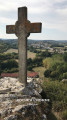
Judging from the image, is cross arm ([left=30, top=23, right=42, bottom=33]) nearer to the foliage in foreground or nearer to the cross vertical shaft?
the cross vertical shaft

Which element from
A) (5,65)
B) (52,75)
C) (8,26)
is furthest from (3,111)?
(5,65)

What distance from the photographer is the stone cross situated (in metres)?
7.71

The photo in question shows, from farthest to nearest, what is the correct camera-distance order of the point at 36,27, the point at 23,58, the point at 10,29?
the point at 10,29 → the point at 23,58 → the point at 36,27

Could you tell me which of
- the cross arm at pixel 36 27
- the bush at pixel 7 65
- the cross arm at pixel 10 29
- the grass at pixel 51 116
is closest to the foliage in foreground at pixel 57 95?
the grass at pixel 51 116

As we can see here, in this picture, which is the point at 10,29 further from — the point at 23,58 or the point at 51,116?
the point at 51,116

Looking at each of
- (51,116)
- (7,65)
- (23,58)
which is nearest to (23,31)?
(23,58)

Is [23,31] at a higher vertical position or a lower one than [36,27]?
lower

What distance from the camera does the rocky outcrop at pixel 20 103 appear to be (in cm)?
596

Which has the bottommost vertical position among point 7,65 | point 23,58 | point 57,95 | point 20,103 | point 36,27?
point 7,65

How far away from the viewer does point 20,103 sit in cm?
657

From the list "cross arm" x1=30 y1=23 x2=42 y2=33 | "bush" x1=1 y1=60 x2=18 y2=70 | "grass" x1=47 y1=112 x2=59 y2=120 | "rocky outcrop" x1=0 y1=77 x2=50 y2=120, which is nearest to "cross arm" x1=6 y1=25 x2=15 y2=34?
"cross arm" x1=30 y1=23 x2=42 y2=33

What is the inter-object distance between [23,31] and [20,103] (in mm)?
3079

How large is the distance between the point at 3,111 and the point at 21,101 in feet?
3.01

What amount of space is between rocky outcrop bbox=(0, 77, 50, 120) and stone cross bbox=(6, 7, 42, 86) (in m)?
0.56
